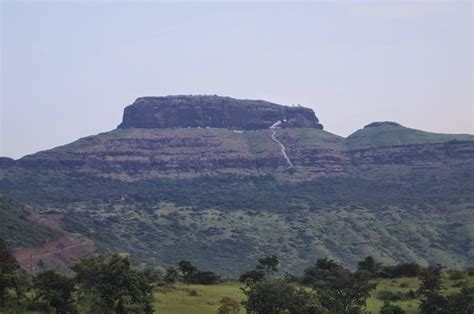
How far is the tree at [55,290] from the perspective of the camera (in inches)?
1633

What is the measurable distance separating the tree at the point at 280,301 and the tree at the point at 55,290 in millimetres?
10793

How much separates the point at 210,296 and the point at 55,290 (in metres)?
12.7

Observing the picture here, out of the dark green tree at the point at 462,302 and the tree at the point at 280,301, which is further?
the dark green tree at the point at 462,302

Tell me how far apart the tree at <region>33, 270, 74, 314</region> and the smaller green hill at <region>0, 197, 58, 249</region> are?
49.1 m

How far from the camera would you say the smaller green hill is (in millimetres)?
93250

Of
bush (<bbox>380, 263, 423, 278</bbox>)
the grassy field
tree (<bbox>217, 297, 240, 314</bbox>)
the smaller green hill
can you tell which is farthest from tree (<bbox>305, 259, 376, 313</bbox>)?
the smaller green hill

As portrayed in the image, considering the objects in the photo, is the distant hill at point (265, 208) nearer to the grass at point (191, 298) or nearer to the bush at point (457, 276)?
the grass at point (191, 298)

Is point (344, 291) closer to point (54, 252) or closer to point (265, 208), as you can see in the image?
point (54, 252)

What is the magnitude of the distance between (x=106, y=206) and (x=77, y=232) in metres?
40.7

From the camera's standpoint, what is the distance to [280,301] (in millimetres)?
40875

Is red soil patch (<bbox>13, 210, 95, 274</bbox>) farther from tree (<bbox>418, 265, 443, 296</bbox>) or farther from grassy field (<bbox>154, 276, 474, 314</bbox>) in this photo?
tree (<bbox>418, 265, 443, 296</bbox>)

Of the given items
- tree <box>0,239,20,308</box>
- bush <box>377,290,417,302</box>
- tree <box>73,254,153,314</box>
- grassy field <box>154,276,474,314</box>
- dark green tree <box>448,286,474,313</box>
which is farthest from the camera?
bush <box>377,290,417,302</box>

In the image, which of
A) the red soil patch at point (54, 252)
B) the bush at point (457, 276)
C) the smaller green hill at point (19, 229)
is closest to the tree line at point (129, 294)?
the bush at point (457, 276)

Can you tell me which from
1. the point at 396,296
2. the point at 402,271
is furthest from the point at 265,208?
the point at 396,296
